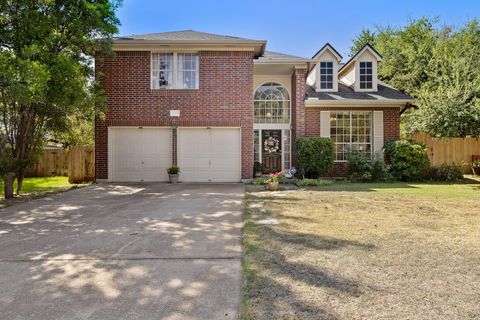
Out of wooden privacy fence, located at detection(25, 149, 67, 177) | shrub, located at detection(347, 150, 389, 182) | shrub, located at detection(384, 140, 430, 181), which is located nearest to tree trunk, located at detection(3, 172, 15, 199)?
wooden privacy fence, located at detection(25, 149, 67, 177)

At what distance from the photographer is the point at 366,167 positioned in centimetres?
1437

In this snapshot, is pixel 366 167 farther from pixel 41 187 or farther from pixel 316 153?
pixel 41 187

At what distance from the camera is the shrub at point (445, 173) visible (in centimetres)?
1499

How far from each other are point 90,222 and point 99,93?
257 inches

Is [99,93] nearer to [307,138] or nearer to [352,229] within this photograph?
[307,138]

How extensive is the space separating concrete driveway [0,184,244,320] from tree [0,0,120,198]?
2785 mm

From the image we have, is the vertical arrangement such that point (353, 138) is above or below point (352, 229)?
above

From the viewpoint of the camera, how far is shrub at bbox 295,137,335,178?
13.9 m

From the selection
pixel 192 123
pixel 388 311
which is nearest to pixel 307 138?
pixel 192 123

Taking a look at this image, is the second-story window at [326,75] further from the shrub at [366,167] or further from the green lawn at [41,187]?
the green lawn at [41,187]

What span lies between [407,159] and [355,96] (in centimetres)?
349

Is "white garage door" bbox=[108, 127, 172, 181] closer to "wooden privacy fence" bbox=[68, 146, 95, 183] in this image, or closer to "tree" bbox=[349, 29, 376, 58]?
"wooden privacy fence" bbox=[68, 146, 95, 183]

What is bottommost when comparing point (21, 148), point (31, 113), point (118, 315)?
point (118, 315)

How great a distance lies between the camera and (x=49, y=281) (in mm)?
3740
